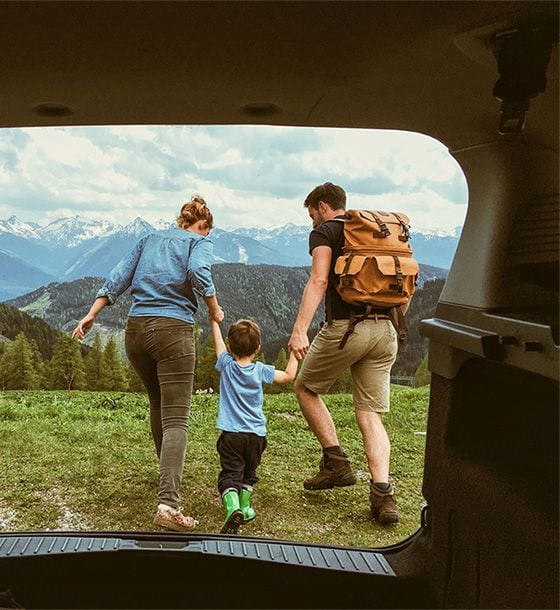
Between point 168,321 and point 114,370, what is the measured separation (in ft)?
16.1

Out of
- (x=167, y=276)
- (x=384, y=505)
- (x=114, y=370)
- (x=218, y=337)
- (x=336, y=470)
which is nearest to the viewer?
(x=167, y=276)

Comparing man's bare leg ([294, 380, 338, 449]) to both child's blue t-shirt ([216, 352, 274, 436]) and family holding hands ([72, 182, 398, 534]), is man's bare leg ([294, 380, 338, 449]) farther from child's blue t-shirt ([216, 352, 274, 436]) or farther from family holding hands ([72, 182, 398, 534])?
child's blue t-shirt ([216, 352, 274, 436])

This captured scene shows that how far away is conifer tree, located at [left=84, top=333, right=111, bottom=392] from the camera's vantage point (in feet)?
26.2

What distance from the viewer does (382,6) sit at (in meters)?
1.39

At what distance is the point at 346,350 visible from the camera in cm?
360

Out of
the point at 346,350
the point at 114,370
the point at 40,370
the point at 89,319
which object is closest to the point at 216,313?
the point at 89,319

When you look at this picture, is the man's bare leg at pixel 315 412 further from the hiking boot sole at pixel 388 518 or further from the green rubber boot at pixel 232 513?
the green rubber boot at pixel 232 513

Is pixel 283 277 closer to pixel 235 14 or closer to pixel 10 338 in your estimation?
pixel 10 338

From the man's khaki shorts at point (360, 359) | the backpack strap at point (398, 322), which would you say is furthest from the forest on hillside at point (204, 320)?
the backpack strap at point (398, 322)

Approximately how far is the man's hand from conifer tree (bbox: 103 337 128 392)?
4.85 meters

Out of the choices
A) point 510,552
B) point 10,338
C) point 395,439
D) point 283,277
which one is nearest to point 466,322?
point 510,552

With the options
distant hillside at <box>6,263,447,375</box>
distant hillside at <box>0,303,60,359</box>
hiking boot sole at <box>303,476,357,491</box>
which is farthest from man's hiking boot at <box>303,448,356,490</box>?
distant hillside at <box>0,303,60,359</box>

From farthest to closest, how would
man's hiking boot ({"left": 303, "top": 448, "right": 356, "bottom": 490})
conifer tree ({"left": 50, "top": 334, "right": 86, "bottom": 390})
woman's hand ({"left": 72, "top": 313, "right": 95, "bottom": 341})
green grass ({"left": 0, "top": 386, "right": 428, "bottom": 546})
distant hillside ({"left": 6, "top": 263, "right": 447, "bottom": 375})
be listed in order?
conifer tree ({"left": 50, "top": 334, "right": 86, "bottom": 390}), distant hillside ({"left": 6, "top": 263, "right": 447, "bottom": 375}), man's hiking boot ({"left": 303, "top": 448, "right": 356, "bottom": 490}), green grass ({"left": 0, "top": 386, "right": 428, "bottom": 546}), woman's hand ({"left": 72, "top": 313, "right": 95, "bottom": 341})

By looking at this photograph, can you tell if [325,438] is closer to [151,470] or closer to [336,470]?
[336,470]
